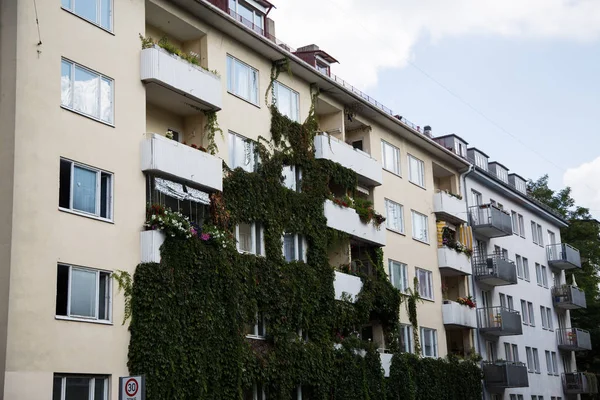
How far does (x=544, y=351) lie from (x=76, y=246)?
41.8 metres

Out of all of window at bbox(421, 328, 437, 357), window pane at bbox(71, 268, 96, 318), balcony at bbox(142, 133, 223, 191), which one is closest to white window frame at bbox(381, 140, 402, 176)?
window at bbox(421, 328, 437, 357)

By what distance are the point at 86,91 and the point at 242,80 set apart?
8.98m

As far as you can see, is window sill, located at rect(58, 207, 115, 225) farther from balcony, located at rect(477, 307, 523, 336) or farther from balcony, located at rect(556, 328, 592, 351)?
balcony, located at rect(556, 328, 592, 351)

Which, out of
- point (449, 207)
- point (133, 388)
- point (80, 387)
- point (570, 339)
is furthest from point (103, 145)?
point (570, 339)

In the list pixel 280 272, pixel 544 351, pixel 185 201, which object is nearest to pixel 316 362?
pixel 280 272

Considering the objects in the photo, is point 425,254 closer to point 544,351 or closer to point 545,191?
point 544,351

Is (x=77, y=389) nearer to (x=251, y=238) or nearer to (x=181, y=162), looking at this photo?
(x=181, y=162)

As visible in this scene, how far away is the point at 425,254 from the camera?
45.7 metres

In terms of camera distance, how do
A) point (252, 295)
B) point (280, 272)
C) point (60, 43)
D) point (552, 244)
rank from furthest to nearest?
point (552, 244) < point (280, 272) < point (252, 295) < point (60, 43)

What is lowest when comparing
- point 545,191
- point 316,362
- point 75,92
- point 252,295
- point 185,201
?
point 316,362

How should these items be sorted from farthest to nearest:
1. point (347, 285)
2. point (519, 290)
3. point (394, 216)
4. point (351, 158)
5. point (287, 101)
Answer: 1. point (519, 290)
2. point (394, 216)
3. point (351, 158)
4. point (347, 285)
5. point (287, 101)

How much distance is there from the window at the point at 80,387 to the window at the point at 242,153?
10.5 m

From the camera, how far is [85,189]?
996 inches

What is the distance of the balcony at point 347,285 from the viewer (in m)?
36.3
